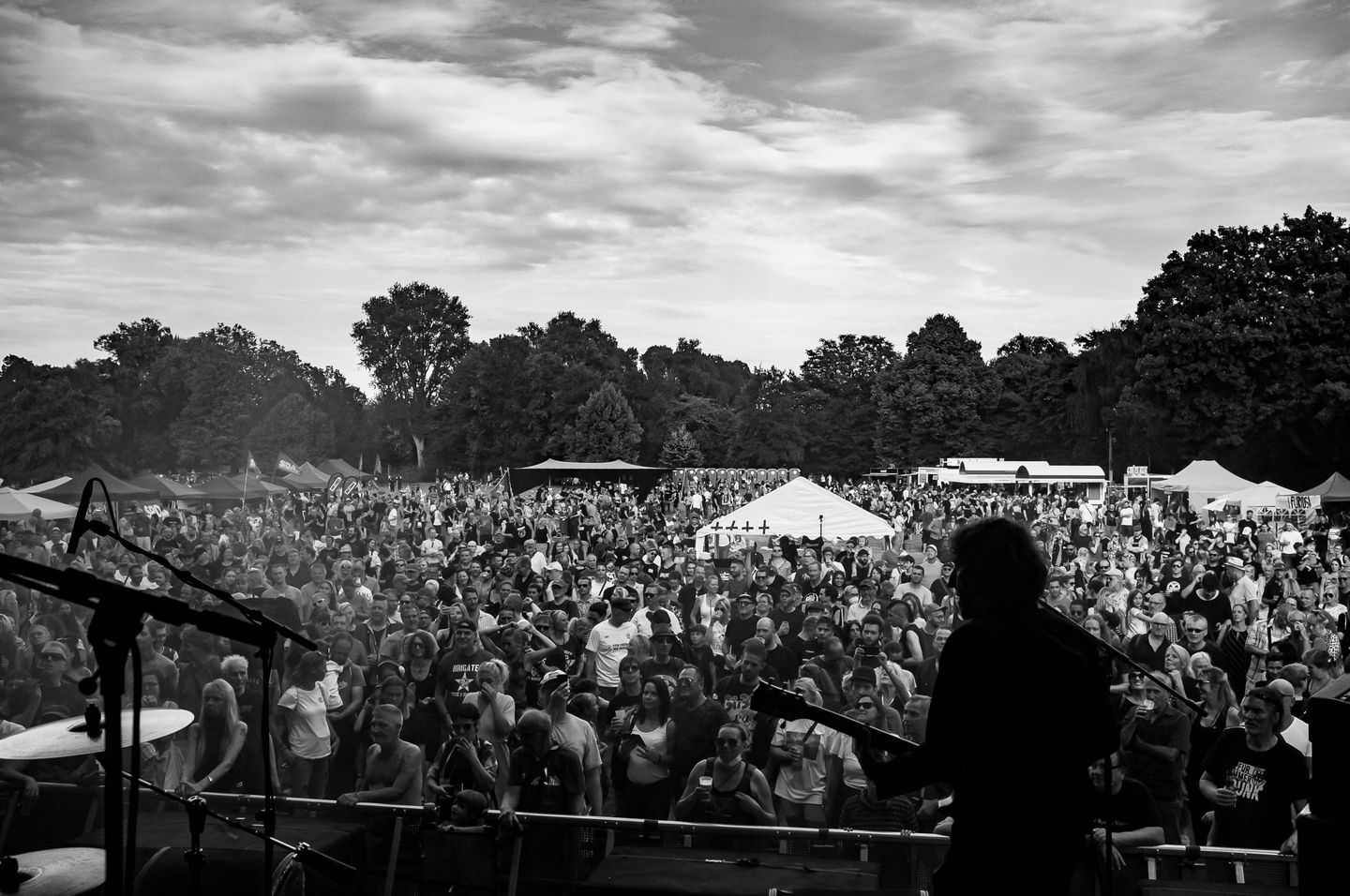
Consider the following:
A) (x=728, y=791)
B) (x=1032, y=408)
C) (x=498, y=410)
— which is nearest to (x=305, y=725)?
(x=728, y=791)

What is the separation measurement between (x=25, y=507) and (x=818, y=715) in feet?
61.3

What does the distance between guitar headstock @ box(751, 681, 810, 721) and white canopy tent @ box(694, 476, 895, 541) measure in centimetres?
1344

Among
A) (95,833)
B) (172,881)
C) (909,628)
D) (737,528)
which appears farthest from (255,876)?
(737,528)

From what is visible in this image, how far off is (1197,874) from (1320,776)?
5.50 feet

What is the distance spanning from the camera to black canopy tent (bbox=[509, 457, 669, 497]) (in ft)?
141

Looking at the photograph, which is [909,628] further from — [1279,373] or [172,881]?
[1279,373]

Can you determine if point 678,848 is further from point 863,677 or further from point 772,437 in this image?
point 772,437

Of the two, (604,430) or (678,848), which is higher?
(604,430)

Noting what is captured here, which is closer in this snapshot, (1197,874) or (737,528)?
(1197,874)

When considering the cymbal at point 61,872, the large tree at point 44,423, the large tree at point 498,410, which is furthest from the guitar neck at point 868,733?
the large tree at point 498,410

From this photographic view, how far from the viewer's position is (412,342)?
297 feet

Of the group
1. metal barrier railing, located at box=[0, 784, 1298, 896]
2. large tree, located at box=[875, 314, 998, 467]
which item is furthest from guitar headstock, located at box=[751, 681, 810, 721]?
large tree, located at box=[875, 314, 998, 467]

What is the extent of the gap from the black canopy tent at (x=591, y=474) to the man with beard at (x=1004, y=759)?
39851mm

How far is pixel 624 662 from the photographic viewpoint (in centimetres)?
730
